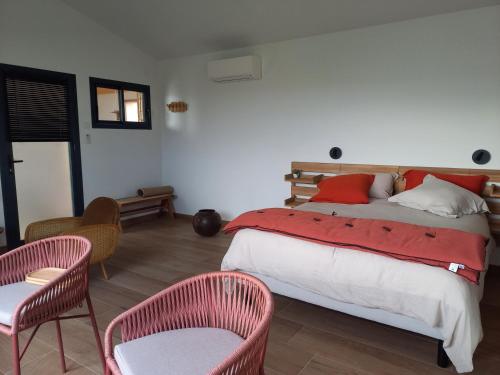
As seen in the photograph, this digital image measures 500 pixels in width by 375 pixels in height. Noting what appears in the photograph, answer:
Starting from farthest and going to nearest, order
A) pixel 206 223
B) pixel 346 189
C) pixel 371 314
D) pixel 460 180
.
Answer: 1. pixel 206 223
2. pixel 346 189
3. pixel 460 180
4. pixel 371 314

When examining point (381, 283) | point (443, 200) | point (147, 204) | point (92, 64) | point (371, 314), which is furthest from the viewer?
point (147, 204)

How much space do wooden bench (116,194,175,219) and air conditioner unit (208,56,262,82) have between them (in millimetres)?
1881

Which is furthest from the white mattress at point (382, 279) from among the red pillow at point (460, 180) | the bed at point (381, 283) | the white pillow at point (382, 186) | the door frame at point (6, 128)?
the door frame at point (6, 128)

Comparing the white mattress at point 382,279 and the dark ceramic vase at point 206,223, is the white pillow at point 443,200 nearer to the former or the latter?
the white mattress at point 382,279

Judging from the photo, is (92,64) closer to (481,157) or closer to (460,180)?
(460,180)

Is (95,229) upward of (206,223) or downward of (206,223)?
upward

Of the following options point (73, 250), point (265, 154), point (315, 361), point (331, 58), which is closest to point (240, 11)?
point (331, 58)

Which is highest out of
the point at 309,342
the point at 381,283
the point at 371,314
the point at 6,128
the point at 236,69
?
the point at 236,69

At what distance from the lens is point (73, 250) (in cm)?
196

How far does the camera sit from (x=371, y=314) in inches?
87.0

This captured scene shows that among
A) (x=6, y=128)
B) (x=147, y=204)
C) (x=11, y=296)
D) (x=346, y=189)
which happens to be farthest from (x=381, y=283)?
(x=147, y=204)

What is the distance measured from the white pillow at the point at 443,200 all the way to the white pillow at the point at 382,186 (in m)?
0.35

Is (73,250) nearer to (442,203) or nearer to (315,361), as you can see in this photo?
(315,361)

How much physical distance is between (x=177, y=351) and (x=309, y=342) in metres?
1.22
